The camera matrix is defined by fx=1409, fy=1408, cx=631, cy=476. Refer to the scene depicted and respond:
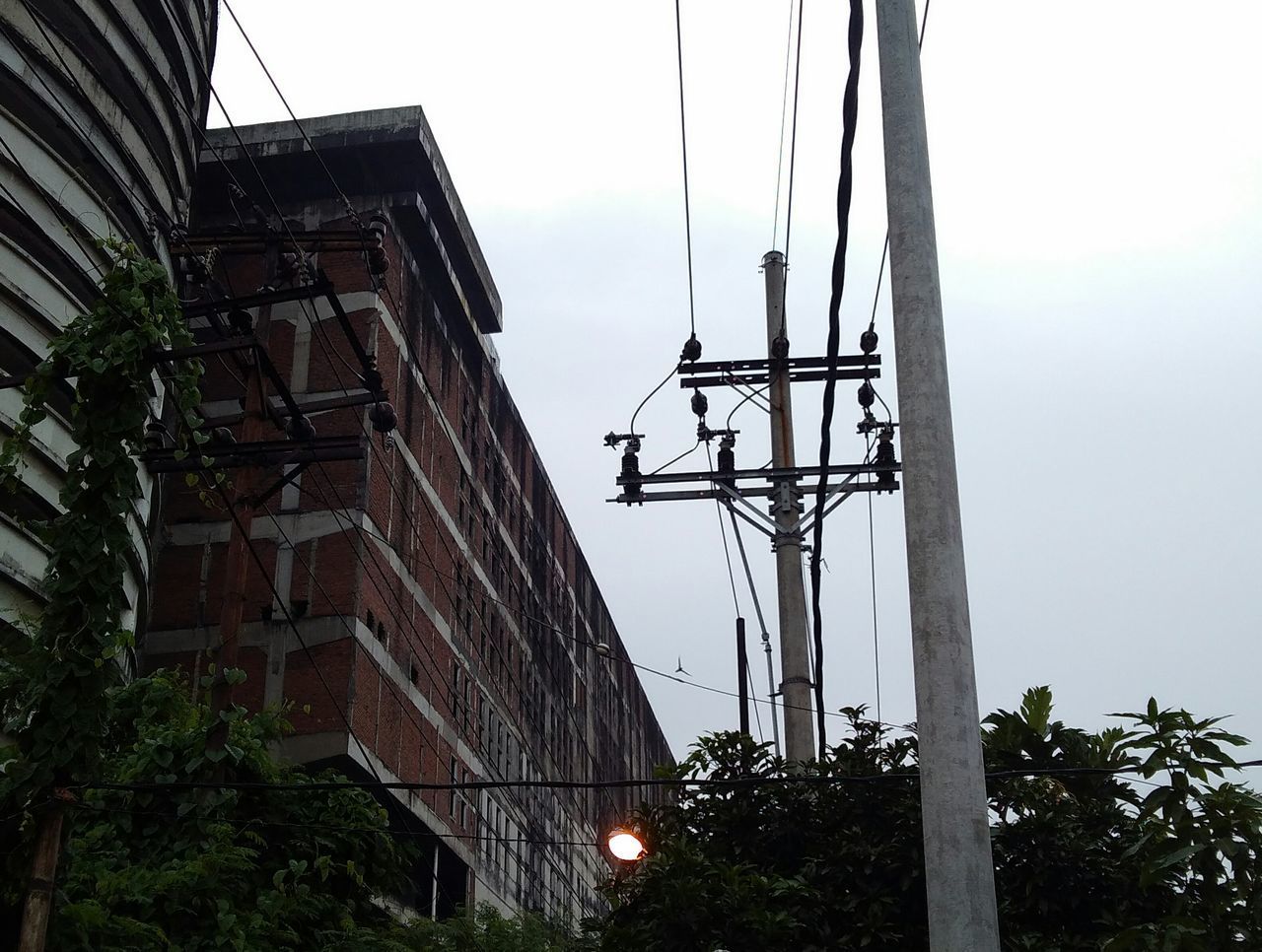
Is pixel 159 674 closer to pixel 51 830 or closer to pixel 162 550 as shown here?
pixel 51 830

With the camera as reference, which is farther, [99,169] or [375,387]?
[99,169]

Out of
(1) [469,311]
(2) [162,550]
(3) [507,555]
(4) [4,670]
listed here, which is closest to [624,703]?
(3) [507,555]

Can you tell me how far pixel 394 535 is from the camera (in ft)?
122

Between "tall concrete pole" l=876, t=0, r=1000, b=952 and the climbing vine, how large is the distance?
627 centimetres

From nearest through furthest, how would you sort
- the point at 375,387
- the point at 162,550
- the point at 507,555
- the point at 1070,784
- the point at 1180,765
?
the point at 1180,765 → the point at 1070,784 → the point at 375,387 → the point at 162,550 → the point at 507,555

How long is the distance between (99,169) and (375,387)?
759 centimetres

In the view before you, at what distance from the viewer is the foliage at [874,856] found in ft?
36.9

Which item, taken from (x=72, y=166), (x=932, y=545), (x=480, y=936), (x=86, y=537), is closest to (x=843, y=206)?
(x=932, y=545)

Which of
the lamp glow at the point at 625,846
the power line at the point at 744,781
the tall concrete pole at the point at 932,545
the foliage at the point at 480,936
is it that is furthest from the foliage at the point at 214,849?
the tall concrete pole at the point at 932,545

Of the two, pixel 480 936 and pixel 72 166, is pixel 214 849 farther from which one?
pixel 480 936

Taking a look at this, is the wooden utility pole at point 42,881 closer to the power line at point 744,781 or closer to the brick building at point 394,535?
the power line at point 744,781

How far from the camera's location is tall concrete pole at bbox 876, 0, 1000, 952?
597cm

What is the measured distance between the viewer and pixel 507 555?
5078 centimetres

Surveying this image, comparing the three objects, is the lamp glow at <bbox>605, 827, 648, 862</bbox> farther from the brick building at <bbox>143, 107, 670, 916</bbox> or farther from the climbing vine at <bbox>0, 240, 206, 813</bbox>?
the brick building at <bbox>143, 107, 670, 916</bbox>
